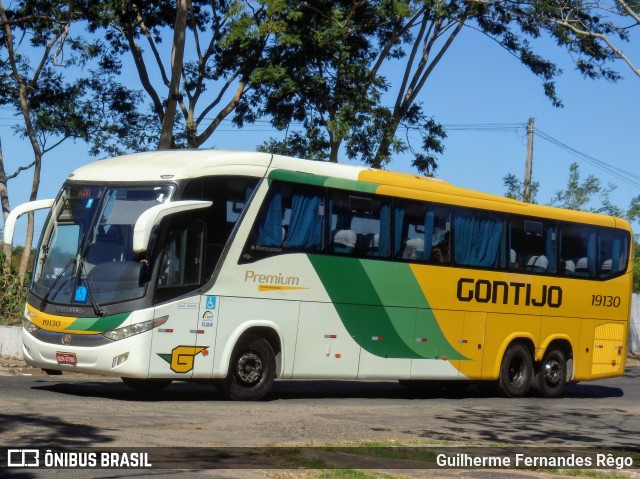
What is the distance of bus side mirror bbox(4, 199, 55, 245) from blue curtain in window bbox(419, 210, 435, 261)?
19.5ft

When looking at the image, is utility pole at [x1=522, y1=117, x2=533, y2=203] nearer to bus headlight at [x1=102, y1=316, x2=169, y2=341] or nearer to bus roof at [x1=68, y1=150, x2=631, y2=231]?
bus roof at [x1=68, y1=150, x2=631, y2=231]

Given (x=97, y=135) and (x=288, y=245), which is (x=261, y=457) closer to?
(x=288, y=245)

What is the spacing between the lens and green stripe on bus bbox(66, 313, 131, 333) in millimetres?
14445

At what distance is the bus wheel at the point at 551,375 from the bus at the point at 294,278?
0.12 feet

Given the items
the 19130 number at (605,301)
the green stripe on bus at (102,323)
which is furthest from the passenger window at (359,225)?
the 19130 number at (605,301)

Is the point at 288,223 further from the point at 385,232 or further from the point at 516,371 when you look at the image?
the point at 516,371

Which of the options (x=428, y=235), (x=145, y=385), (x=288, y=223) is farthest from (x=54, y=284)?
(x=428, y=235)

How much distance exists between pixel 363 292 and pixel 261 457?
293 inches

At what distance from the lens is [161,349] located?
1470cm

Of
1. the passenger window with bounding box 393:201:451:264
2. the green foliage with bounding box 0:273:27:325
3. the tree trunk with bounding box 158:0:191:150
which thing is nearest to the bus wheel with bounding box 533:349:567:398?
the passenger window with bounding box 393:201:451:264

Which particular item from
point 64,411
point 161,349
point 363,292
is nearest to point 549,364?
point 363,292

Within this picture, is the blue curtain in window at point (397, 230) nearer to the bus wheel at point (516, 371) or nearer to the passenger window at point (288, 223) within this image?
the passenger window at point (288, 223)

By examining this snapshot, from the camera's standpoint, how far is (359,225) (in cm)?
1734

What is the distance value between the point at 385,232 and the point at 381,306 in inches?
44.9
